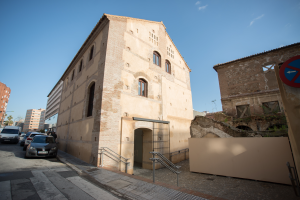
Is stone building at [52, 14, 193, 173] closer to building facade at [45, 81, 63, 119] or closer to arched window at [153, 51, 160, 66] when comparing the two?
arched window at [153, 51, 160, 66]

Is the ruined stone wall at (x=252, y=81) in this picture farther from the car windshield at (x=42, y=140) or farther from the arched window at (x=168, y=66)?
the car windshield at (x=42, y=140)

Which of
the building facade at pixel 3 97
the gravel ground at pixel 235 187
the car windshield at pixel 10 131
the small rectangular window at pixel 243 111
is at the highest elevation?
the building facade at pixel 3 97

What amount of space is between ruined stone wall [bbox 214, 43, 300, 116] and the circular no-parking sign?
13961 mm

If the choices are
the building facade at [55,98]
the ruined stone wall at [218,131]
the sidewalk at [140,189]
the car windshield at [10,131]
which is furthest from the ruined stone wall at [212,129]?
the building facade at [55,98]

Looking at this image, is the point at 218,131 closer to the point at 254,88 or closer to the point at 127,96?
the point at 127,96

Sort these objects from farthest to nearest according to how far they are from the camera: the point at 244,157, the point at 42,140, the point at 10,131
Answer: the point at 10,131 < the point at 42,140 < the point at 244,157

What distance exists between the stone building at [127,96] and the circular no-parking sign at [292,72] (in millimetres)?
7544

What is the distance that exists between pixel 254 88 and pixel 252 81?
0.87 m

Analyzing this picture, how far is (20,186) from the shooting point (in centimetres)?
436

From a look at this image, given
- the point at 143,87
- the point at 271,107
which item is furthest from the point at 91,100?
the point at 271,107

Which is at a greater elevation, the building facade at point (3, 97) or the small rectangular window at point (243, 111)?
the building facade at point (3, 97)

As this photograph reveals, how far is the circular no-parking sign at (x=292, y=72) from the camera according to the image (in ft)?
12.3

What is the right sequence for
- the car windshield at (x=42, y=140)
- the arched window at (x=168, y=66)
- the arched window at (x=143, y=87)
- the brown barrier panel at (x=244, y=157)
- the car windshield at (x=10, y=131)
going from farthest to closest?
the car windshield at (x=10, y=131) < the arched window at (x=168, y=66) < the arched window at (x=143, y=87) < the car windshield at (x=42, y=140) < the brown barrier panel at (x=244, y=157)

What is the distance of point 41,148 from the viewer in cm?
895
